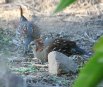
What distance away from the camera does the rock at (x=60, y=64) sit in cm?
543

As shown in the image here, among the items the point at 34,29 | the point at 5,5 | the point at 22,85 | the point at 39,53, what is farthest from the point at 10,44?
the point at 22,85

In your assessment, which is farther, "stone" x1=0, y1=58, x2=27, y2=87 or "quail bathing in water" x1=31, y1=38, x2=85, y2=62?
"quail bathing in water" x1=31, y1=38, x2=85, y2=62

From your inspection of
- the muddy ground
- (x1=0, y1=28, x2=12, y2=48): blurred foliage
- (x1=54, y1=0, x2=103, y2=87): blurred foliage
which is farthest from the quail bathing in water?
(x1=54, y1=0, x2=103, y2=87): blurred foliage

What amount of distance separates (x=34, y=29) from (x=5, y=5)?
Result: 1817 mm

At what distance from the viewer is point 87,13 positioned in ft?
28.5

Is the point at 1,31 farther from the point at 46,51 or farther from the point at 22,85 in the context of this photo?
the point at 22,85

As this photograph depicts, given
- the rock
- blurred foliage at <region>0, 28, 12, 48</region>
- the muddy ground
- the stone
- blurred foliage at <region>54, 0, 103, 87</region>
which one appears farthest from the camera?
blurred foliage at <region>0, 28, 12, 48</region>

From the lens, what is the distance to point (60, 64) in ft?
17.9

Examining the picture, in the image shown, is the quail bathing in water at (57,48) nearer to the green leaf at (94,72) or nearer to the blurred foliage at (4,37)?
the blurred foliage at (4,37)

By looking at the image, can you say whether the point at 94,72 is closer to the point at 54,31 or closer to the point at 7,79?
the point at 7,79

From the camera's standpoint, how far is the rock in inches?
214

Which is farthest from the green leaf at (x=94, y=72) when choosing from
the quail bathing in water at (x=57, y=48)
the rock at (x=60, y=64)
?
the quail bathing in water at (x=57, y=48)

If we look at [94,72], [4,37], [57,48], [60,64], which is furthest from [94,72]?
[4,37]

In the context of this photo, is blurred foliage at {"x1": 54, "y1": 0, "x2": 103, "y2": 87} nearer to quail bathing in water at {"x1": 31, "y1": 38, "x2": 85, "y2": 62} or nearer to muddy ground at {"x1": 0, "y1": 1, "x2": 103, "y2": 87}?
muddy ground at {"x1": 0, "y1": 1, "x2": 103, "y2": 87}
